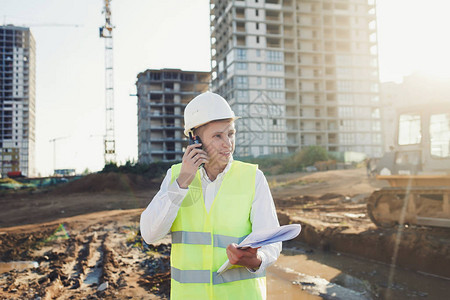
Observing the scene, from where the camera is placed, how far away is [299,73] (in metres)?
59.7

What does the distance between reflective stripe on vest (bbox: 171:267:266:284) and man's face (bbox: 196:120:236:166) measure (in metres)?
0.60

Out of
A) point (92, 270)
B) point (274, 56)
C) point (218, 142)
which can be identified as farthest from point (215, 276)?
point (274, 56)

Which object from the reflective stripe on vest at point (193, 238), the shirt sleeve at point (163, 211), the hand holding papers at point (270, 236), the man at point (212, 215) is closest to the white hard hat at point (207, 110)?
the man at point (212, 215)

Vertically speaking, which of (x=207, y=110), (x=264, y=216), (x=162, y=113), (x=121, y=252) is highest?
(x=162, y=113)

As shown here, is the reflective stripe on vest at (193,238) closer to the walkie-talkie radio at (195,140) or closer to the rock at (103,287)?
the walkie-talkie radio at (195,140)

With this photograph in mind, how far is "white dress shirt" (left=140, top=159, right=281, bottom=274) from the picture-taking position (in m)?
1.91

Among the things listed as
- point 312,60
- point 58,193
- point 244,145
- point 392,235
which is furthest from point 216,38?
point 392,235

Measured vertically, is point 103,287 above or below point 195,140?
below

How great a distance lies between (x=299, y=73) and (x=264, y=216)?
60302mm

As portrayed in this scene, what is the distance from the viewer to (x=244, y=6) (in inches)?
2240

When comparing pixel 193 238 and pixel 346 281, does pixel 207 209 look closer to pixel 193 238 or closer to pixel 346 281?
pixel 193 238

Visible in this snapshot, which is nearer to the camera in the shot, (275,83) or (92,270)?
(92,270)

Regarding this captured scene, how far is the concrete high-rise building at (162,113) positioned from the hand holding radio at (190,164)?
66.6 meters

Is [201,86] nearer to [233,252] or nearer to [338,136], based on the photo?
[338,136]
